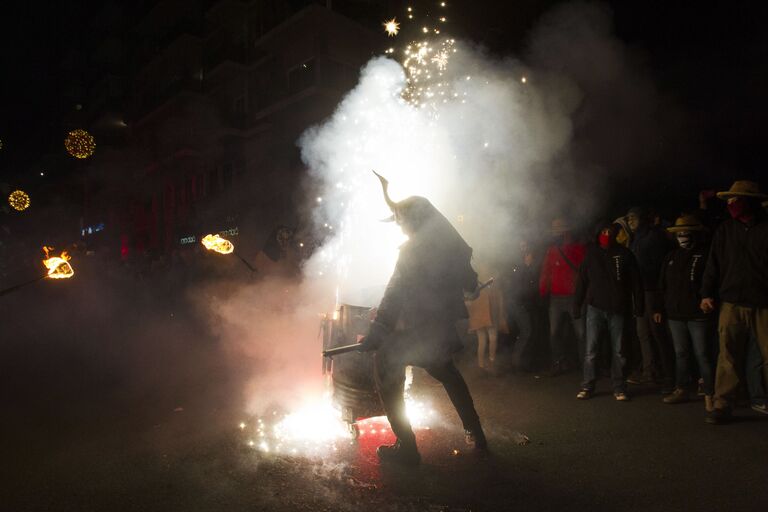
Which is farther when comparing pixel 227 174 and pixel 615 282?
pixel 227 174

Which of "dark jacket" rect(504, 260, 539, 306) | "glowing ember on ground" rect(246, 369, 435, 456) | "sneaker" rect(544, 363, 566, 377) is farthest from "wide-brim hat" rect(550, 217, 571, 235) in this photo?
"glowing ember on ground" rect(246, 369, 435, 456)

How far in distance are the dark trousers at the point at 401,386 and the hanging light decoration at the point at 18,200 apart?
21234 mm

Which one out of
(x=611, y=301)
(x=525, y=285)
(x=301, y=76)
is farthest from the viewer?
(x=301, y=76)

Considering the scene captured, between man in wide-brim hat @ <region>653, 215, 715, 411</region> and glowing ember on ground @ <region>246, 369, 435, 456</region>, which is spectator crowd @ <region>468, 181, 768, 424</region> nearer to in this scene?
man in wide-brim hat @ <region>653, 215, 715, 411</region>

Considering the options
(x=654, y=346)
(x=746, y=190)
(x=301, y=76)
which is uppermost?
(x=301, y=76)

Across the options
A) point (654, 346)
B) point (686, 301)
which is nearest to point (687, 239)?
point (686, 301)

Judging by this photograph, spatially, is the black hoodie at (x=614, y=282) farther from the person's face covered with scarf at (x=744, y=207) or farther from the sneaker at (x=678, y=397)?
the person's face covered with scarf at (x=744, y=207)

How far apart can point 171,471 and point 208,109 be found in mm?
20546

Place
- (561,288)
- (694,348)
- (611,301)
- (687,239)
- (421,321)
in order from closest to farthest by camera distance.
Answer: (421,321) < (694,348) < (687,239) < (611,301) < (561,288)

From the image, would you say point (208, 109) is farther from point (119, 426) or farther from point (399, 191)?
point (119, 426)

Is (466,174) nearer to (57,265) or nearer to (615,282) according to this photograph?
(615,282)

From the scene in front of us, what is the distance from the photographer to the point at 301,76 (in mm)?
16719

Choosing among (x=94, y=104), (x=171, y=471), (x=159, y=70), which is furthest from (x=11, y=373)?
(x=94, y=104)

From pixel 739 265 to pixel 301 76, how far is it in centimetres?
1533
